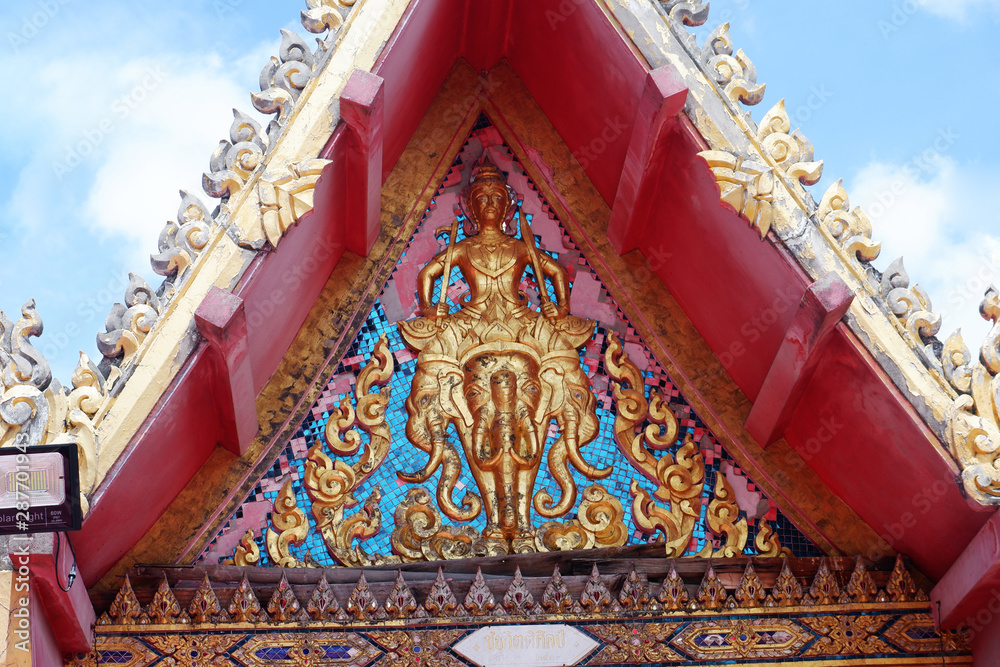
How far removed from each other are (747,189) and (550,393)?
4.45 ft

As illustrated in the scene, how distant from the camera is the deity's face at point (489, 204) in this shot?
6402 millimetres

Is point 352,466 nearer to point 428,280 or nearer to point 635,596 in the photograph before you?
point 428,280

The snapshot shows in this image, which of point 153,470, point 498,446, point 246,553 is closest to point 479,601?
point 498,446

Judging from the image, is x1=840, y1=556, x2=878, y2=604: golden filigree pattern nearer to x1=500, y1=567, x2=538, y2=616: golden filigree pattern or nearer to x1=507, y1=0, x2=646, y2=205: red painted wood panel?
x1=500, y1=567, x2=538, y2=616: golden filigree pattern

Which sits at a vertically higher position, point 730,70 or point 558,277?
point 730,70

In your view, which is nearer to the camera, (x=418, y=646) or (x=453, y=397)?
(x=418, y=646)

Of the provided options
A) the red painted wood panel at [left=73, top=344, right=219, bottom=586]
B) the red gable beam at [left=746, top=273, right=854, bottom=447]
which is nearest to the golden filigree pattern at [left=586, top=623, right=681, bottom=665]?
the red gable beam at [left=746, top=273, right=854, bottom=447]

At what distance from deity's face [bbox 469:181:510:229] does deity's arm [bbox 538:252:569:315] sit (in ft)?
0.91

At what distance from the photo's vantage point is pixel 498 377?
608 cm

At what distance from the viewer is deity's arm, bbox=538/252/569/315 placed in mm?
6254

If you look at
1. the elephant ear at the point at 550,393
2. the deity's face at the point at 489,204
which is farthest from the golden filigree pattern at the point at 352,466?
the deity's face at the point at 489,204

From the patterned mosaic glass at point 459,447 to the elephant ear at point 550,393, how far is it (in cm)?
8

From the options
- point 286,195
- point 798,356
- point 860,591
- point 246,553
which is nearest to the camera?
point 286,195

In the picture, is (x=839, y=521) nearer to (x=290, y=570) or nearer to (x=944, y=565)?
(x=944, y=565)
